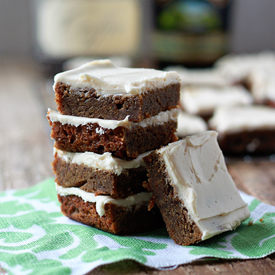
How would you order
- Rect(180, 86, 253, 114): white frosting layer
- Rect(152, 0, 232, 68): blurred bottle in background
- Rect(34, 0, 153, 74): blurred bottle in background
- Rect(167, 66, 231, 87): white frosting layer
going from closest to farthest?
Rect(180, 86, 253, 114): white frosting layer → Rect(167, 66, 231, 87): white frosting layer → Rect(152, 0, 232, 68): blurred bottle in background → Rect(34, 0, 153, 74): blurred bottle in background

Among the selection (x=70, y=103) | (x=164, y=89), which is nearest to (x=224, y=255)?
(x=164, y=89)

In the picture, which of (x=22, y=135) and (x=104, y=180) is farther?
(x=22, y=135)

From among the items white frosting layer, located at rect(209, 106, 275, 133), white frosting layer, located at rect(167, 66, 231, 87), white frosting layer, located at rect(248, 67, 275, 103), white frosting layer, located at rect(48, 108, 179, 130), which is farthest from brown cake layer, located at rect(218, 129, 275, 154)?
white frosting layer, located at rect(48, 108, 179, 130)

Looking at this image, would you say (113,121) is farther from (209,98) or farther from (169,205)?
(209,98)

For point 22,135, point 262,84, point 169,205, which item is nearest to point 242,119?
point 262,84

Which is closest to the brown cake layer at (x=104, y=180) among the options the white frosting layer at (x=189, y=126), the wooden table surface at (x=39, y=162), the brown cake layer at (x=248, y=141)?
the wooden table surface at (x=39, y=162)

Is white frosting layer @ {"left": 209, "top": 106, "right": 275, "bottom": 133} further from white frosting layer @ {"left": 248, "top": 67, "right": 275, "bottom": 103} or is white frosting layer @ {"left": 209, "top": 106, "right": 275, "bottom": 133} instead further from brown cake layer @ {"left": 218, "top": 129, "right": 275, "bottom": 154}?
white frosting layer @ {"left": 248, "top": 67, "right": 275, "bottom": 103}
